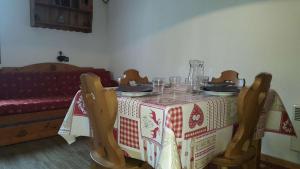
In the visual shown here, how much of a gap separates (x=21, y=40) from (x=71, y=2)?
0.92 meters

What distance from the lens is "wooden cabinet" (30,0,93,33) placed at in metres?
3.45

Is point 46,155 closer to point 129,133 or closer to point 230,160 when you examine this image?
point 129,133

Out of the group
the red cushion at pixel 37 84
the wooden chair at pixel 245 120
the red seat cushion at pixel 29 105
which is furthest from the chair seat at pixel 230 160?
the red cushion at pixel 37 84

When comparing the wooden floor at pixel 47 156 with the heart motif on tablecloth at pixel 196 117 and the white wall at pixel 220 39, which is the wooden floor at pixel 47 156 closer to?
the white wall at pixel 220 39

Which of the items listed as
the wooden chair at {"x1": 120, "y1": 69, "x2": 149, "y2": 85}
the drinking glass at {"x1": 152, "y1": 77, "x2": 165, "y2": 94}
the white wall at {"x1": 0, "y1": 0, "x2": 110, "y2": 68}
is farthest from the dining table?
the white wall at {"x1": 0, "y1": 0, "x2": 110, "y2": 68}

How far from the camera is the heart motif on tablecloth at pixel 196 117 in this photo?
123 centimetres

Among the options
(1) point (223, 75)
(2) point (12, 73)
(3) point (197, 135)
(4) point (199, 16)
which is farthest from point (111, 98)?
(2) point (12, 73)

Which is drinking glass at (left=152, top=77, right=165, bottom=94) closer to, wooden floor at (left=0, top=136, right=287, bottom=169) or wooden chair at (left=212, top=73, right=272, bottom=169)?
wooden chair at (left=212, top=73, right=272, bottom=169)

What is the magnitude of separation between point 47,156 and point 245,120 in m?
1.94

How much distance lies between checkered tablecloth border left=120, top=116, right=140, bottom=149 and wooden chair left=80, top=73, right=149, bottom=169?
0.26 feet

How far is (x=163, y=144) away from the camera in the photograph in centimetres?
111

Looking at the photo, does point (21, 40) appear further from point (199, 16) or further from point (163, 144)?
point (163, 144)

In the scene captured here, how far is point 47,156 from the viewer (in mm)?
2457

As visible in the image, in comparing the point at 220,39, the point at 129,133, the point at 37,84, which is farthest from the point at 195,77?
the point at 37,84
